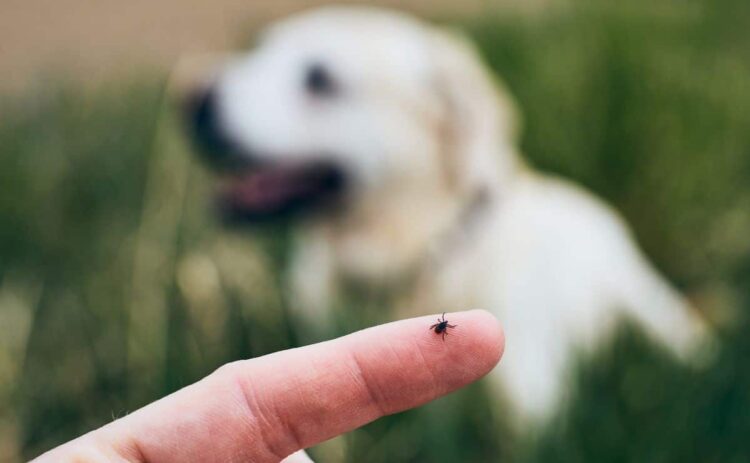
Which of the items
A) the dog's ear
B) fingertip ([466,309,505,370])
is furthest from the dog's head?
fingertip ([466,309,505,370])

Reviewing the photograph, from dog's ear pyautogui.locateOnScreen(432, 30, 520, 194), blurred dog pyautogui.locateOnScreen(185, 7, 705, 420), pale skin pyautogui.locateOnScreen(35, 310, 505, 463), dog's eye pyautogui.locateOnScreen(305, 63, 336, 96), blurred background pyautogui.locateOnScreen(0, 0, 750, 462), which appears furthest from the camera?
dog's eye pyautogui.locateOnScreen(305, 63, 336, 96)

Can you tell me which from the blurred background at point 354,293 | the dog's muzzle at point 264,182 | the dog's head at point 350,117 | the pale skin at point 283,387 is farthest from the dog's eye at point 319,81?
the pale skin at point 283,387

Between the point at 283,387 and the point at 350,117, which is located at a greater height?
the point at 350,117

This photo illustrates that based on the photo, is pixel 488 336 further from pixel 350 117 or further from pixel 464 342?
pixel 350 117

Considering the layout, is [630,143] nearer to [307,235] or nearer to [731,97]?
[731,97]

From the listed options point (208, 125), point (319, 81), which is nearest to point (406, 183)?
point (319, 81)

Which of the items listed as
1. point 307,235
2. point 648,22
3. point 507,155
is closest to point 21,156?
point 307,235

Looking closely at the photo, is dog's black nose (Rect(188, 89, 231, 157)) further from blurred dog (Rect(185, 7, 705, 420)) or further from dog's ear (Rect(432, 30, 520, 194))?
dog's ear (Rect(432, 30, 520, 194))
